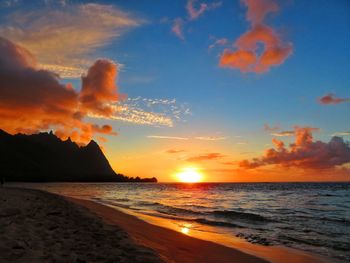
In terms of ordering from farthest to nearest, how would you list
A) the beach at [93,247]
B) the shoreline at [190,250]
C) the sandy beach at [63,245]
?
the shoreline at [190,250]
the beach at [93,247]
the sandy beach at [63,245]

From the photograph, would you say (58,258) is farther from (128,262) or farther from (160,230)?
(160,230)

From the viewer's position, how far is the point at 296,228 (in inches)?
784

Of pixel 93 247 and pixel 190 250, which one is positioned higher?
pixel 93 247

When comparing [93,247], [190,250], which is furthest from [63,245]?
[190,250]

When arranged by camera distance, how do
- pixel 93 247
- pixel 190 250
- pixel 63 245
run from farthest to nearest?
pixel 190 250
pixel 93 247
pixel 63 245

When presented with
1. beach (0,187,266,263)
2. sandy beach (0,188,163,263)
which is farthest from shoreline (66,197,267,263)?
sandy beach (0,188,163,263)

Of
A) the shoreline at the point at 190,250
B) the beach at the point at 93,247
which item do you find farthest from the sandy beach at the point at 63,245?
the shoreline at the point at 190,250

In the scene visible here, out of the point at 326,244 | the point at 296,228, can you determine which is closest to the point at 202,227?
the point at 296,228

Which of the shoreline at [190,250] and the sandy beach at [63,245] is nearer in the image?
the sandy beach at [63,245]

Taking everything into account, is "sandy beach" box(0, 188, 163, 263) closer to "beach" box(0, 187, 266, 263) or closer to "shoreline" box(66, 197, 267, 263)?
"beach" box(0, 187, 266, 263)

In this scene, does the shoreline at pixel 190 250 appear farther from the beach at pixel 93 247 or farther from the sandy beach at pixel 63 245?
the sandy beach at pixel 63 245

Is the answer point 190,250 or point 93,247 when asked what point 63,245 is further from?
point 190,250

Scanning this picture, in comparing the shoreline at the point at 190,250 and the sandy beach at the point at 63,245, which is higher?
the sandy beach at the point at 63,245

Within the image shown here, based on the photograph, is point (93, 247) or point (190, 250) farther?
point (190, 250)
